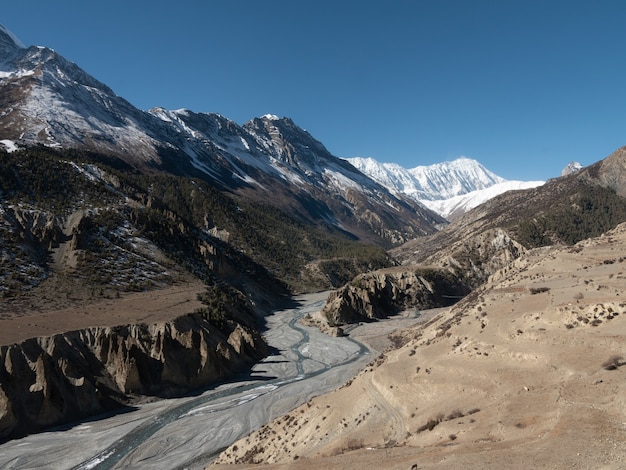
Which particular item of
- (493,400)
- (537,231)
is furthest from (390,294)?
(493,400)

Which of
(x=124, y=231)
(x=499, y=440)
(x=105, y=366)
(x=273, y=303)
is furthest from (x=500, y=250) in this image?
Result: (x=499, y=440)

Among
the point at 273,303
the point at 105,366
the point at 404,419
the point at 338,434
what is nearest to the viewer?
the point at 404,419

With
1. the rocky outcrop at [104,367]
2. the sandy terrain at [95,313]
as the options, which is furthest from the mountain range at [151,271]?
the sandy terrain at [95,313]

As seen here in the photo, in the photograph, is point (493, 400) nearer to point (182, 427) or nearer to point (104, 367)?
point (182, 427)

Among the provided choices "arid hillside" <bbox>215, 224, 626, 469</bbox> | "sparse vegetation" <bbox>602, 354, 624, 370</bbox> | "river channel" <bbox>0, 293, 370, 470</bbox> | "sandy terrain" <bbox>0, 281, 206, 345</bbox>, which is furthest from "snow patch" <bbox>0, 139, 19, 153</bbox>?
"sparse vegetation" <bbox>602, 354, 624, 370</bbox>

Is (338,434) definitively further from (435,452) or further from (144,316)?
(144,316)

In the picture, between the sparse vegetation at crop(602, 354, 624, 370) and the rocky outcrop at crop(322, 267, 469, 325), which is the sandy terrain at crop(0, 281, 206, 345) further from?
the sparse vegetation at crop(602, 354, 624, 370)
